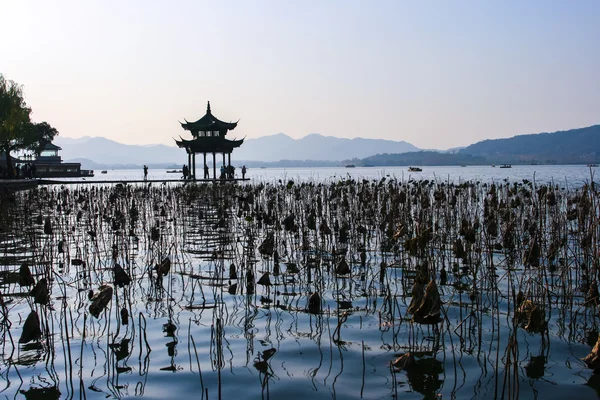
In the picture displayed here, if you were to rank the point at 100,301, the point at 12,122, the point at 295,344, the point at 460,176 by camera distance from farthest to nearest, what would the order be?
the point at 460,176 → the point at 12,122 → the point at 295,344 → the point at 100,301

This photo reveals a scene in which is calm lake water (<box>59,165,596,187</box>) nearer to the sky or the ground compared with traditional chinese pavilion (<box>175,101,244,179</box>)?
nearer to the ground

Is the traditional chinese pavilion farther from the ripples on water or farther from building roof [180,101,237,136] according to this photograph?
the ripples on water

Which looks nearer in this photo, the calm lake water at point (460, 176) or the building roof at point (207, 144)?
the calm lake water at point (460, 176)

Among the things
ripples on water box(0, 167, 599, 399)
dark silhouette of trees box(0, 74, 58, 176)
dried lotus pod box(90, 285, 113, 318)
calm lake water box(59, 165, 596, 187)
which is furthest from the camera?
dark silhouette of trees box(0, 74, 58, 176)

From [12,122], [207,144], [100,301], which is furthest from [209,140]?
[100,301]

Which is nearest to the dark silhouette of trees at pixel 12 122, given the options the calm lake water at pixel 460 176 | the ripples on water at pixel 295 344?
the calm lake water at pixel 460 176

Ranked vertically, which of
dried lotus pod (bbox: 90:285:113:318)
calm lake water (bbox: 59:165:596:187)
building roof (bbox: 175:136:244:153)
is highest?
building roof (bbox: 175:136:244:153)

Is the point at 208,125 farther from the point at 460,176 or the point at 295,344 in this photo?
the point at 295,344

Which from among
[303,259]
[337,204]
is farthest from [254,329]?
[337,204]

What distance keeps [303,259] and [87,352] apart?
13.7 ft

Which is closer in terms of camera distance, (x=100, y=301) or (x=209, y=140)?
(x=100, y=301)

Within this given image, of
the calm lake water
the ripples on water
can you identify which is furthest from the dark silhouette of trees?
the ripples on water

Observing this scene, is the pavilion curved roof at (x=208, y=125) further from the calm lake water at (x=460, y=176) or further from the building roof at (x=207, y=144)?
the calm lake water at (x=460, y=176)

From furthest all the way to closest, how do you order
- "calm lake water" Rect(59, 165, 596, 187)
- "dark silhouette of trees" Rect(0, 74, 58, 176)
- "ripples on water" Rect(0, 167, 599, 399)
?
"dark silhouette of trees" Rect(0, 74, 58, 176) → "calm lake water" Rect(59, 165, 596, 187) → "ripples on water" Rect(0, 167, 599, 399)
